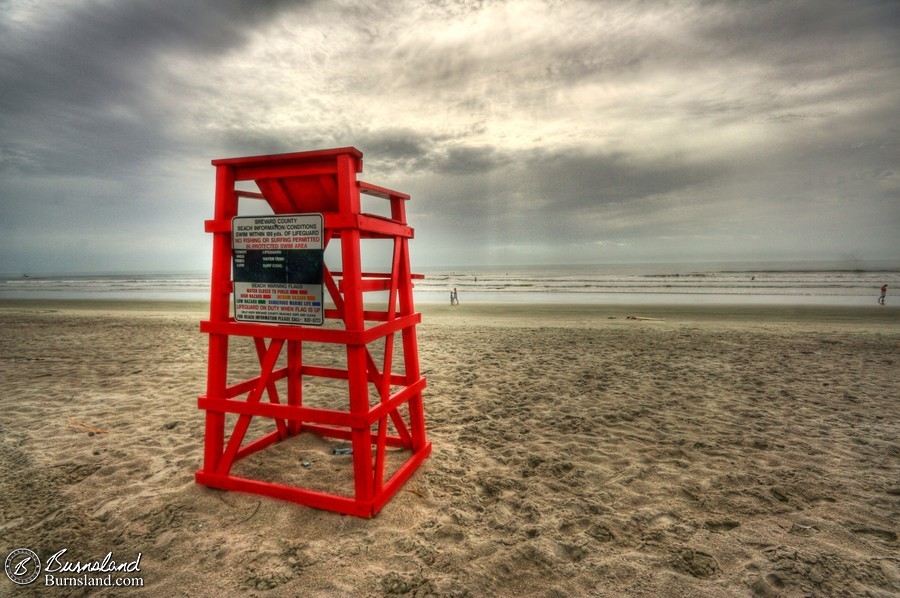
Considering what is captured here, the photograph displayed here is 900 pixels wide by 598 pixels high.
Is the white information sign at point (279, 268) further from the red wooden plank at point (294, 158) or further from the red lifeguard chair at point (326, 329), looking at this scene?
the red wooden plank at point (294, 158)

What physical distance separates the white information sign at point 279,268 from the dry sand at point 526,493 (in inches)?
61.8

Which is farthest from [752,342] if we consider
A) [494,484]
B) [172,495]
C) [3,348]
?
→ [3,348]

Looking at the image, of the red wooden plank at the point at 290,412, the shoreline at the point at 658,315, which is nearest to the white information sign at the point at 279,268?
the red wooden plank at the point at 290,412

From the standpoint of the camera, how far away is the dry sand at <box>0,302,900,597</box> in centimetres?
264

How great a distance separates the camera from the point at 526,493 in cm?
362

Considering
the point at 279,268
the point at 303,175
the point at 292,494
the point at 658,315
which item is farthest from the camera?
the point at 658,315

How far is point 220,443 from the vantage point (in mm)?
3686

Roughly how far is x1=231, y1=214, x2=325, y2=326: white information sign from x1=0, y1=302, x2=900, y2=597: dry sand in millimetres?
1570

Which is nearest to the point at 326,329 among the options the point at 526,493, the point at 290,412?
the point at 290,412

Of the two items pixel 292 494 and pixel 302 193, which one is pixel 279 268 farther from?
pixel 292 494

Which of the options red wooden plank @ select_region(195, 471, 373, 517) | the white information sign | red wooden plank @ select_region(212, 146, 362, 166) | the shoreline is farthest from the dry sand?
the shoreline

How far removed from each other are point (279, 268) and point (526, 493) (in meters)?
2.80

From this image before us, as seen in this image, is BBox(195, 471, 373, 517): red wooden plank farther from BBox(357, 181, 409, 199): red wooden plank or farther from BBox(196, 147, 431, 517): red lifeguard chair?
BBox(357, 181, 409, 199): red wooden plank

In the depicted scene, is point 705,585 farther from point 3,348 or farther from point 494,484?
point 3,348
